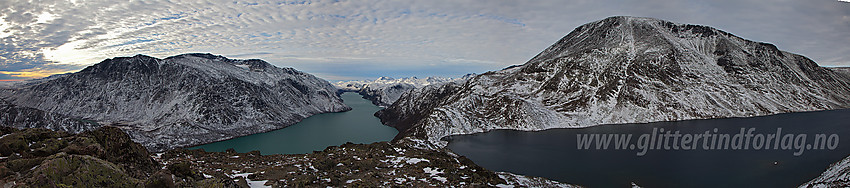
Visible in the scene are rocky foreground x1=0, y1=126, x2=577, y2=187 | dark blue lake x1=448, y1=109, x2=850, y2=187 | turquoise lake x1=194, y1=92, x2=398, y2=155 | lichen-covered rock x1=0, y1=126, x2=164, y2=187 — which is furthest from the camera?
turquoise lake x1=194, y1=92, x2=398, y2=155

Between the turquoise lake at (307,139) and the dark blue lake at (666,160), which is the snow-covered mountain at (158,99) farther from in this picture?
the dark blue lake at (666,160)

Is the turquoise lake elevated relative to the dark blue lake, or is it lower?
lower

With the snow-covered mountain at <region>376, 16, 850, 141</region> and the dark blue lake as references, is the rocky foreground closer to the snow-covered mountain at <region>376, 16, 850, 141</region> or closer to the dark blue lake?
the dark blue lake

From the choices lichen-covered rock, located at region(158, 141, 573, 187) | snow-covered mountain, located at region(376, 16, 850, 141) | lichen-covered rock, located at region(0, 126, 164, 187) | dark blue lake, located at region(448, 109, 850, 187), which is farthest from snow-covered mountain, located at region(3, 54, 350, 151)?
lichen-covered rock, located at region(0, 126, 164, 187)

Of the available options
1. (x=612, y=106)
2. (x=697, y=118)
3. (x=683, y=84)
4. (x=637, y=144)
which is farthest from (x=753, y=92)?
(x=637, y=144)

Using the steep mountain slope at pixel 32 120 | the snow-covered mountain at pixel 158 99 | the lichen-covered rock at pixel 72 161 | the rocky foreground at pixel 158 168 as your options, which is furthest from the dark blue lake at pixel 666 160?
the steep mountain slope at pixel 32 120

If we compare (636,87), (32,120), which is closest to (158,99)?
(32,120)
